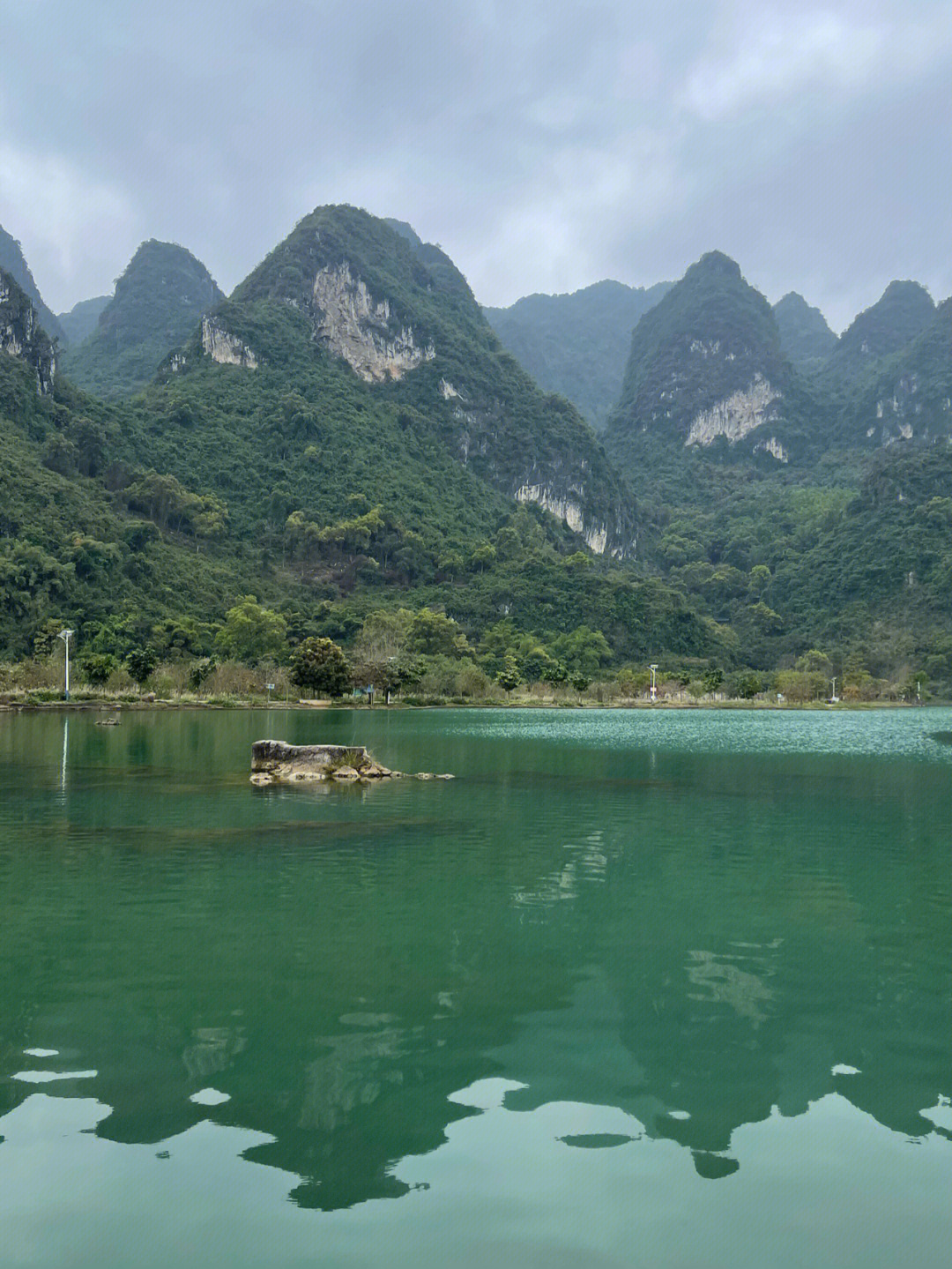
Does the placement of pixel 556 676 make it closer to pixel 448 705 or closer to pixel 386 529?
pixel 448 705

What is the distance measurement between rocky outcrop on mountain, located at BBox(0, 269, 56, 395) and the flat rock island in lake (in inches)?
4498

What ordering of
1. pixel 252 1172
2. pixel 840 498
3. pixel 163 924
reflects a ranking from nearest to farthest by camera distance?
pixel 252 1172 → pixel 163 924 → pixel 840 498

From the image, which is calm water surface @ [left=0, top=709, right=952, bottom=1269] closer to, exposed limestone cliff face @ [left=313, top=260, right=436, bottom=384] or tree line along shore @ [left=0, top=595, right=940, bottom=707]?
tree line along shore @ [left=0, top=595, right=940, bottom=707]

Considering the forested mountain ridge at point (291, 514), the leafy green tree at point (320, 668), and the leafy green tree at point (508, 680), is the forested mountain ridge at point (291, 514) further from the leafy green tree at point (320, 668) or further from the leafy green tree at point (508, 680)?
the leafy green tree at point (320, 668)

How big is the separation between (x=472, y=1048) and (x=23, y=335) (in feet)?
438

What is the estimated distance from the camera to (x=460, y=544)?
140m

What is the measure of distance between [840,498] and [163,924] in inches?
7703

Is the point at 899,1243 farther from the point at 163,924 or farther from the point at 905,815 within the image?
the point at 905,815

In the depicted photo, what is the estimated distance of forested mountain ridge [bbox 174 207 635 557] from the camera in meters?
172

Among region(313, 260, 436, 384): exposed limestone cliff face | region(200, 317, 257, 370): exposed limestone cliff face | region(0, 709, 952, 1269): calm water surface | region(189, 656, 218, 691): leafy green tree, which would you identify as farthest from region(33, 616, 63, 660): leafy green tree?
region(313, 260, 436, 384): exposed limestone cliff face

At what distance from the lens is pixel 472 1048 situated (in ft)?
18.3

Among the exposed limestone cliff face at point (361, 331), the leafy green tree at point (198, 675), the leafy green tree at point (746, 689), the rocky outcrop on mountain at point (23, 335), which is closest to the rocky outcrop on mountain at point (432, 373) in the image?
the exposed limestone cliff face at point (361, 331)

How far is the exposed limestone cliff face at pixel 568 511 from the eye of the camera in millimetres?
178625

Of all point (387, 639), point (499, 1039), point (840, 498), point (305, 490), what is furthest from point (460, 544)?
point (499, 1039)
